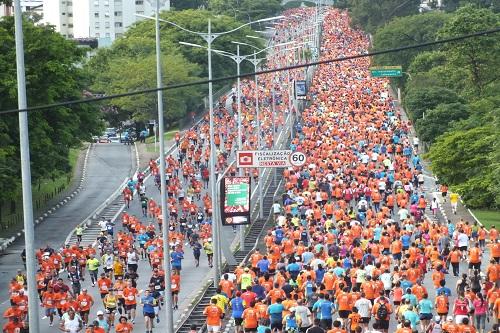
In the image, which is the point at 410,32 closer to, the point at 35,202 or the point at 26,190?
the point at 35,202

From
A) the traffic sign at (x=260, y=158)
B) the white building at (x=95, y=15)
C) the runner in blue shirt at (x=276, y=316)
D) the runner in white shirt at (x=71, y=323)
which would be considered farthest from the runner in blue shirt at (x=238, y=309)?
the white building at (x=95, y=15)

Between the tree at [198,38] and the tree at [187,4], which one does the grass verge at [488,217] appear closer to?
the tree at [198,38]

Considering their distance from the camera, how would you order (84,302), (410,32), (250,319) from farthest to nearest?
(410,32) < (84,302) < (250,319)

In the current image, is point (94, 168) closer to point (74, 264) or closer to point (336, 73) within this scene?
point (74, 264)

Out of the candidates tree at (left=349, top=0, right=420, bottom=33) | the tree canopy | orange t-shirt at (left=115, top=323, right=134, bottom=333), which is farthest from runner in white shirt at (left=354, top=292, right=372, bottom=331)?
tree at (left=349, top=0, right=420, bottom=33)

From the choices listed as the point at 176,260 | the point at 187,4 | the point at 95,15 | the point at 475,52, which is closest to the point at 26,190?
the point at 176,260

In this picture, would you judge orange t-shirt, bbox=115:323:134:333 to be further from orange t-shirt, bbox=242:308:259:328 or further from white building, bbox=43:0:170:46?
white building, bbox=43:0:170:46
